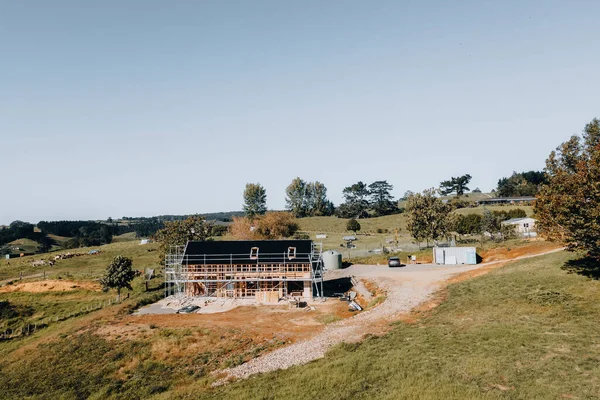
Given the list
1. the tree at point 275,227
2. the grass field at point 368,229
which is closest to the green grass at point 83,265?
the tree at point 275,227

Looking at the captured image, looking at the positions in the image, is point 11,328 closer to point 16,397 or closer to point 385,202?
point 16,397

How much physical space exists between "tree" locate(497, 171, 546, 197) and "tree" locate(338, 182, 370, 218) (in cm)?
5747

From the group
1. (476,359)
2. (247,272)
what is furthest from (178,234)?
(476,359)

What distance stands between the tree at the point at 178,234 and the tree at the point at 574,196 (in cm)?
4965

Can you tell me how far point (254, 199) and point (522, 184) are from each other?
11655 cm

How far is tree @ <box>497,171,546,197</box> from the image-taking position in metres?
144

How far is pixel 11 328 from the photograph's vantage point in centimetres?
4447

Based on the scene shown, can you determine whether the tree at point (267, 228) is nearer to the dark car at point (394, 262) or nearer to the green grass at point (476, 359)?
the dark car at point (394, 262)

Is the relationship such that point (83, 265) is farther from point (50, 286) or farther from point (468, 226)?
point (468, 226)

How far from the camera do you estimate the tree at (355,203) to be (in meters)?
151

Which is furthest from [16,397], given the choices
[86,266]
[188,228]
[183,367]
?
[86,266]

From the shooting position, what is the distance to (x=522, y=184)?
15662cm

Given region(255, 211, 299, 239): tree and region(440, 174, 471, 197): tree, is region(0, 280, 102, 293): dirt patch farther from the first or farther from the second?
region(440, 174, 471, 197): tree

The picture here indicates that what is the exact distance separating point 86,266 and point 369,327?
73.3m
